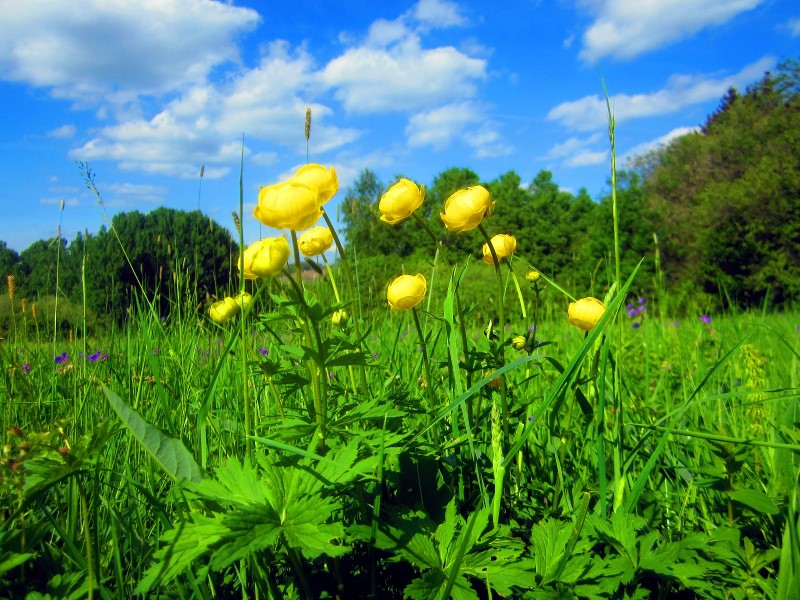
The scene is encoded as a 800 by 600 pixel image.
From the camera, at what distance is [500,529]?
2.74ft

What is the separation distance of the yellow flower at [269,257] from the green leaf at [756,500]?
88 cm

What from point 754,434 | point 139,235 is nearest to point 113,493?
point 754,434

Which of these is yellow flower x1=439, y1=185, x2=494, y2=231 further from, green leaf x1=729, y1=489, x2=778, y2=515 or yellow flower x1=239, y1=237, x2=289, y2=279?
green leaf x1=729, y1=489, x2=778, y2=515

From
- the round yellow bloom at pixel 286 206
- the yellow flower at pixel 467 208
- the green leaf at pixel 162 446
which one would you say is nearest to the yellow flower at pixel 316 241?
the yellow flower at pixel 467 208

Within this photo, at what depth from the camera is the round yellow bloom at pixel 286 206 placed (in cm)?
85

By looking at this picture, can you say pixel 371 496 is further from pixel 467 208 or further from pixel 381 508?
pixel 467 208

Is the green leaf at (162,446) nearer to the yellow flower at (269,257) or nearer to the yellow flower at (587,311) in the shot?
the yellow flower at (269,257)

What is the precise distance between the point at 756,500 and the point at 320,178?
937 millimetres

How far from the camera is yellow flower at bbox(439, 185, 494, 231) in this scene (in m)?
1.15

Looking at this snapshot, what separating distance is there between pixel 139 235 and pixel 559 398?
1166 cm

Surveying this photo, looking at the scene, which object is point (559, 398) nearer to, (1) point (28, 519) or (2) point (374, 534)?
(2) point (374, 534)

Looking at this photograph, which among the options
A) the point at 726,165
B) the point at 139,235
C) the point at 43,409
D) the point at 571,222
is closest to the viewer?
the point at 43,409

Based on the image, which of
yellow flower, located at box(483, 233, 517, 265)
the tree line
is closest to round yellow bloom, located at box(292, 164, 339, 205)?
yellow flower, located at box(483, 233, 517, 265)

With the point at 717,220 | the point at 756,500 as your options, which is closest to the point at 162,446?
the point at 756,500
